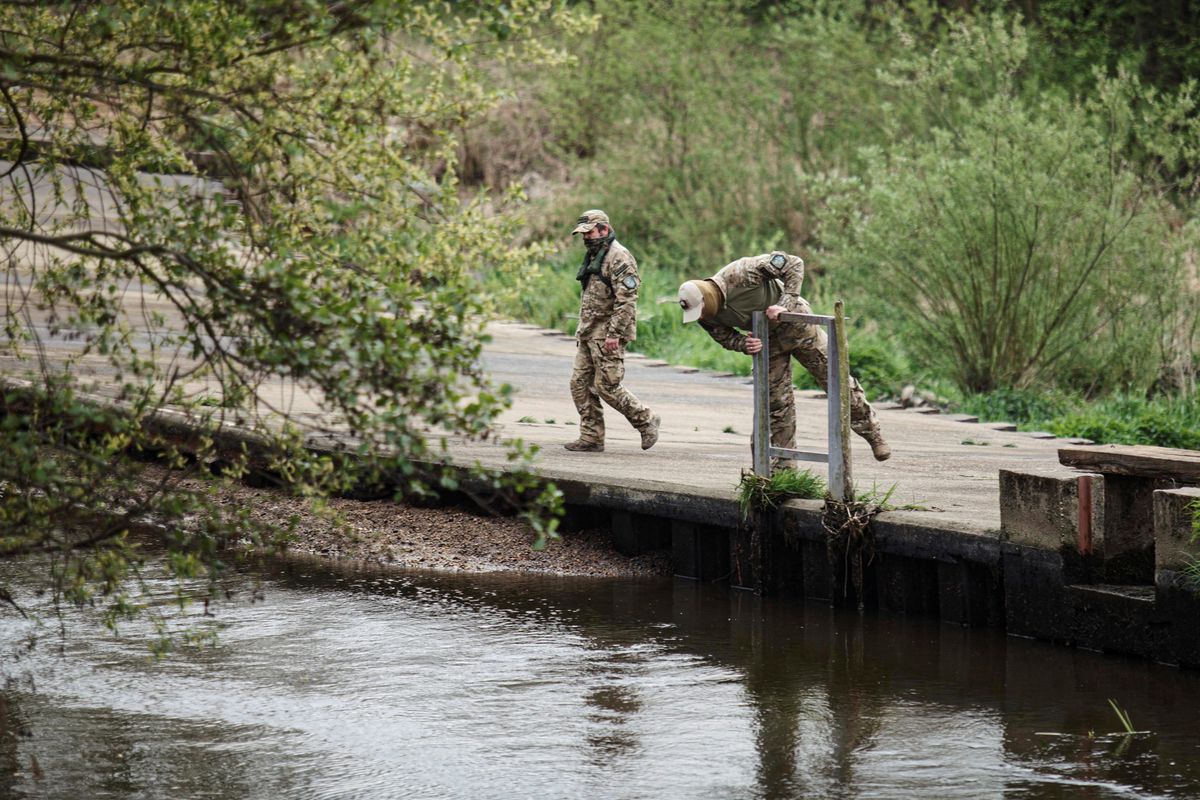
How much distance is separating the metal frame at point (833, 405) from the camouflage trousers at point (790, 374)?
A: 103 millimetres

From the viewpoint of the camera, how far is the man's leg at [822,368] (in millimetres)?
10719

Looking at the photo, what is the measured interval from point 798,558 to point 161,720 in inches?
167

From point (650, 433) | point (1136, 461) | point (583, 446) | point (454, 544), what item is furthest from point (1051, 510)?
point (454, 544)

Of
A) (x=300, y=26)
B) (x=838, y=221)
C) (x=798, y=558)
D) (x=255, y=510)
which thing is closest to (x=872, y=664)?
(x=798, y=558)

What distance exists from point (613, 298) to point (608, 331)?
0.23 metres

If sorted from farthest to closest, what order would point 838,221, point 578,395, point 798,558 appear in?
1. point 838,221
2. point 578,395
3. point 798,558

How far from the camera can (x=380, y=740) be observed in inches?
309

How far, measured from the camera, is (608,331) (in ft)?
39.0

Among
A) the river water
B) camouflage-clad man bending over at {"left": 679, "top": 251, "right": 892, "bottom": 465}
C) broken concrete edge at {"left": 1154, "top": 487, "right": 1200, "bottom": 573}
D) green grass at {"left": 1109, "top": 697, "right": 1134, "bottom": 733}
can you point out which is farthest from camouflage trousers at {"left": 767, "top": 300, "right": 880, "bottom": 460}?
green grass at {"left": 1109, "top": 697, "right": 1134, "bottom": 733}

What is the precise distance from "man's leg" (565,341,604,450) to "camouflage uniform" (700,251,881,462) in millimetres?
1504

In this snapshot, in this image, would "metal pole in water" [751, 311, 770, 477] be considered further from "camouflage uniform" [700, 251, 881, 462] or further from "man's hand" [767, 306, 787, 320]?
"man's hand" [767, 306, 787, 320]

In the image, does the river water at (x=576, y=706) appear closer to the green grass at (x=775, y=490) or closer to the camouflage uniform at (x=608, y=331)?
the green grass at (x=775, y=490)

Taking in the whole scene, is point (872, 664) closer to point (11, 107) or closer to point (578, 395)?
point (578, 395)

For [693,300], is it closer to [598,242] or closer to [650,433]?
[598,242]
